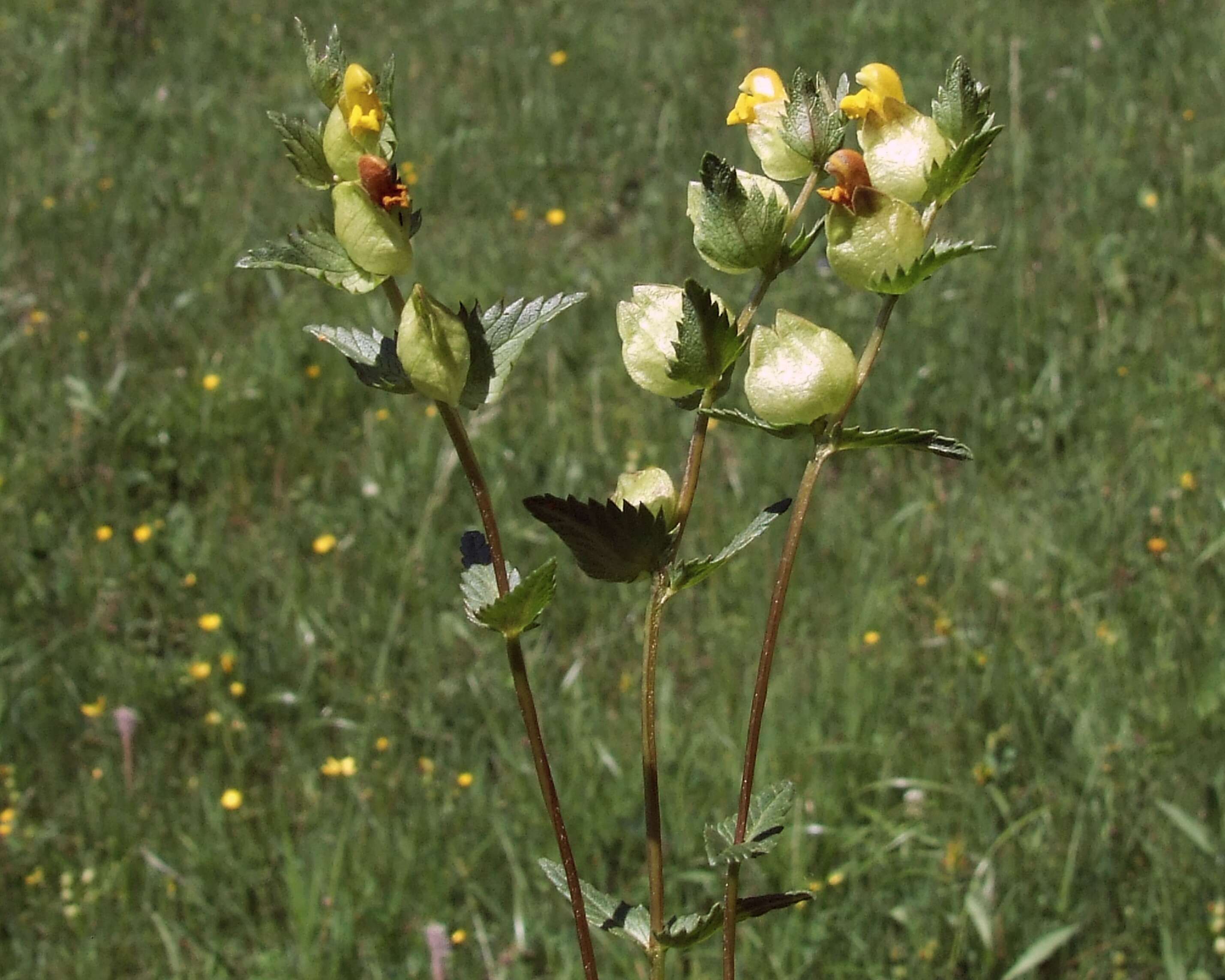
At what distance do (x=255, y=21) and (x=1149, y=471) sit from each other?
3.73 m

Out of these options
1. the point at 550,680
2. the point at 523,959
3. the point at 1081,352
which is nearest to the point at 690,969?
the point at 523,959

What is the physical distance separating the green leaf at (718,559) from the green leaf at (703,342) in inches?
3.2

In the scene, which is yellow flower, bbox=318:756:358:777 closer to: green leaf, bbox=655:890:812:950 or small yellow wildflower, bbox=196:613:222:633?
small yellow wildflower, bbox=196:613:222:633

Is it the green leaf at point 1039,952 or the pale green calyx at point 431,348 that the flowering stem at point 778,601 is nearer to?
the pale green calyx at point 431,348

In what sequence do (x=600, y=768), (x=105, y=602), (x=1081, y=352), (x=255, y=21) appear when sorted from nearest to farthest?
(x=600, y=768) < (x=105, y=602) < (x=1081, y=352) < (x=255, y=21)

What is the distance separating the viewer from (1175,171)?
3.37 metres

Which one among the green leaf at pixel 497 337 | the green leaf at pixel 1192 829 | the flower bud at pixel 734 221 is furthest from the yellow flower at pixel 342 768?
the flower bud at pixel 734 221

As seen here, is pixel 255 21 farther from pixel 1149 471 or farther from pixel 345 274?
pixel 345 274

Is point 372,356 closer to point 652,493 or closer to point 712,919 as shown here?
point 652,493

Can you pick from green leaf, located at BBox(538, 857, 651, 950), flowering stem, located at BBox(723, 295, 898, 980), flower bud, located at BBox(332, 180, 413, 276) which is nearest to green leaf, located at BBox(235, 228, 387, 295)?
flower bud, located at BBox(332, 180, 413, 276)

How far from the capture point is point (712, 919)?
28.9 inches

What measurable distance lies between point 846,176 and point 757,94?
0.13 meters

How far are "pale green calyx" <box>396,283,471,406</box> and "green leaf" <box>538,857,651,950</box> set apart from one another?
1.02ft

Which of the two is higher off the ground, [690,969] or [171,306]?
[171,306]
